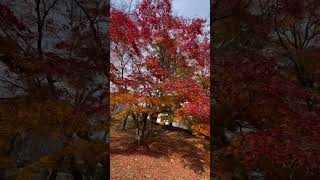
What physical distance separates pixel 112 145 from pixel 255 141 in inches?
111

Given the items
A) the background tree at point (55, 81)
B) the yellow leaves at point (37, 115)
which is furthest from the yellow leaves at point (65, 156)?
the yellow leaves at point (37, 115)

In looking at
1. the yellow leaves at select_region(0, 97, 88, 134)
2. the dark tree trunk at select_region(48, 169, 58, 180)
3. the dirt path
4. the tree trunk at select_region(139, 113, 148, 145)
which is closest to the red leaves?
the tree trunk at select_region(139, 113, 148, 145)

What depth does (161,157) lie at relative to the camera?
5.61 m

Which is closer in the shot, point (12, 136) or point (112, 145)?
point (12, 136)

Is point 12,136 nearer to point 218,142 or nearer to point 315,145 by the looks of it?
point 218,142

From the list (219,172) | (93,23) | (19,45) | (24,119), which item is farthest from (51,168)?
(219,172)

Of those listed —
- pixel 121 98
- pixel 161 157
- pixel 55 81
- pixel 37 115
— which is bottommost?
pixel 161 157

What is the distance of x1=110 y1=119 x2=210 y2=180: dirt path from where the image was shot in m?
5.15

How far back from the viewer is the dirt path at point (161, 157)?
16.9 ft

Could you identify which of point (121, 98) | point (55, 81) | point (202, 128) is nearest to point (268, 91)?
point (202, 128)

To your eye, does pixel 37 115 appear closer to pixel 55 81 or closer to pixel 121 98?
pixel 55 81

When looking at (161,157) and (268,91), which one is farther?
(161,157)

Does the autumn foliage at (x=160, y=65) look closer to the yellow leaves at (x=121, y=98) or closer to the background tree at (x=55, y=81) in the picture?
the yellow leaves at (x=121, y=98)

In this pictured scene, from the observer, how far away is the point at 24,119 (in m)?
3.69
